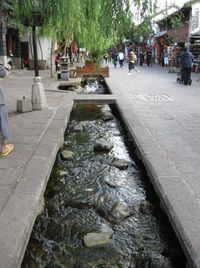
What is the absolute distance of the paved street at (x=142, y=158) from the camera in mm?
3854

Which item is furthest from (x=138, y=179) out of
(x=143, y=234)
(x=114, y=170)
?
(x=143, y=234)

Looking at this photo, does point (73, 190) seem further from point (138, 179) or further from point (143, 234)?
point (143, 234)

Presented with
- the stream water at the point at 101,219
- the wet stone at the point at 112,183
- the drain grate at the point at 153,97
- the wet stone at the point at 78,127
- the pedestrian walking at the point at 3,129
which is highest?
the pedestrian walking at the point at 3,129

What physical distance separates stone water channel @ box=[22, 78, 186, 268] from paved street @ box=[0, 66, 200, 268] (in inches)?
10.2

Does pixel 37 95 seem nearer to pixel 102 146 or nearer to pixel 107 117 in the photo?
pixel 107 117

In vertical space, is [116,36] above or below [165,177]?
above

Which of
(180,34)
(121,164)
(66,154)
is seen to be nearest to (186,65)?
(66,154)

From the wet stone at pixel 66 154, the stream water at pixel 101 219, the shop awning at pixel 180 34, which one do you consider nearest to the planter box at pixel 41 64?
the shop awning at pixel 180 34

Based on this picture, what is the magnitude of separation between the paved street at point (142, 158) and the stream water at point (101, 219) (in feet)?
0.86

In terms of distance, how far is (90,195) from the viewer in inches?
223

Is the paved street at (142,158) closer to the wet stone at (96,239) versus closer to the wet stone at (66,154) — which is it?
the wet stone at (66,154)

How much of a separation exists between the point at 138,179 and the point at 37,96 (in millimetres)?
5210

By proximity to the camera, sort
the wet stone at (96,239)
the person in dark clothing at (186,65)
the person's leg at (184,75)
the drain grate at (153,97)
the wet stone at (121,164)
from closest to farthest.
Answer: the wet stone at (96,239) → the wet stone at (121,164) → the drain grate at (153,97) → the person in dark clothing at (186,65) → the person's leg at (184,75)

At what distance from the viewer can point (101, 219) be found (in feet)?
16.1
